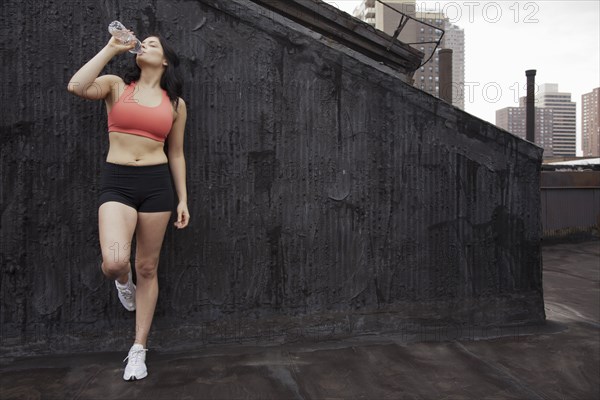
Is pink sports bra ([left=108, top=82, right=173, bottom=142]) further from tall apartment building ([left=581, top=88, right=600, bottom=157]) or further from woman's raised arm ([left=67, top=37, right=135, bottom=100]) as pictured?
tall apartment building ([left=581, top=88, right=600, bottom=157])

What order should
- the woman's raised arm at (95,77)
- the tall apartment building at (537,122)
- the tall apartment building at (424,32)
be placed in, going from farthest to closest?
1. the tall apartment building at (537,122)
2. the tall apartment building at (424,32)
3. the woman's raised arm at (95,77)

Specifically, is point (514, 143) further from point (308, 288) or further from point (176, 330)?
point (176, 330)

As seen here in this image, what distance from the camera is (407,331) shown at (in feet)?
11.4

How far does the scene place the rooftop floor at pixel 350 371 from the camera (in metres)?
2.49

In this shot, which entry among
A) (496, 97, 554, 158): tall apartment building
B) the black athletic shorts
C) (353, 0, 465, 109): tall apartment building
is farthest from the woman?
(496, 97, 554, 158): tall apartment building

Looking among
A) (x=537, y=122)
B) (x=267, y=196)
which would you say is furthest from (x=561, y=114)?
(x=267, y=196)

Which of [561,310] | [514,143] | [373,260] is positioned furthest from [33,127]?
[561,310]

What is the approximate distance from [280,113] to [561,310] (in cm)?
367

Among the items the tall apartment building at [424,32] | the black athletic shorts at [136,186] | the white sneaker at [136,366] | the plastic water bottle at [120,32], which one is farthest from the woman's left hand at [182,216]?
the tall apartment building at [424,32]

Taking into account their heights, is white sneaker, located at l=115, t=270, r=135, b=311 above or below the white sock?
below

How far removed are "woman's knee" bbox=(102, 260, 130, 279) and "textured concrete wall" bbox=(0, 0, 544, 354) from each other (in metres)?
0.55

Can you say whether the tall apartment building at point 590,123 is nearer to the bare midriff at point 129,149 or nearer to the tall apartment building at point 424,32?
the tall apartment building at point 424,32

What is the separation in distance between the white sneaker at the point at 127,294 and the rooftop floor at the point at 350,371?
1.36 ft

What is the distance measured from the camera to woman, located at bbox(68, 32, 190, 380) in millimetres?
2535
